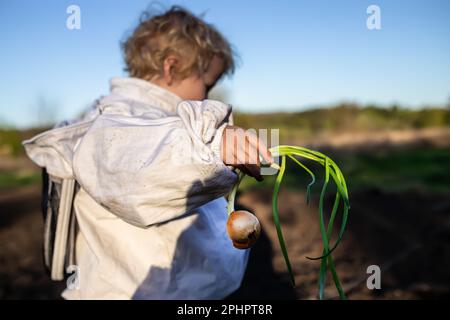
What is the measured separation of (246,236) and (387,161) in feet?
17.5

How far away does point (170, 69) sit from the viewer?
167 cm

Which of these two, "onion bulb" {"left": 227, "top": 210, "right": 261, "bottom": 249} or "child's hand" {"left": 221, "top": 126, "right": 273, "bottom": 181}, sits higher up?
"child's hand" {"left": 221, "top": 126, "right": 273, "bottom": 181}

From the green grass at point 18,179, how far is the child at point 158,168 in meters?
4.43

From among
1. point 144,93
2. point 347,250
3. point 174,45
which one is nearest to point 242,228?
point 144,93

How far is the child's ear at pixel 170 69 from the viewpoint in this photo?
1.67 m

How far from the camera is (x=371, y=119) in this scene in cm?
855

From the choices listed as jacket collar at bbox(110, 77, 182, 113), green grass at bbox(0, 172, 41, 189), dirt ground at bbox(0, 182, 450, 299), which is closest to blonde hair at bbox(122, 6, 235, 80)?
jacket collar at bbox(110, 77, 182, 113)

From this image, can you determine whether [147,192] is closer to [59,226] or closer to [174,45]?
[59,226]

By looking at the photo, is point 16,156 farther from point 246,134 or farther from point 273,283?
point 246,134

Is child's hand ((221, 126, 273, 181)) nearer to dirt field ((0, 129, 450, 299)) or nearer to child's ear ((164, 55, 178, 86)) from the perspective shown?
child's ear ((164, 55, 178, 86))

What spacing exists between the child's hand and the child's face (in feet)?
2.20

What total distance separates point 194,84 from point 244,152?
769 millimetres

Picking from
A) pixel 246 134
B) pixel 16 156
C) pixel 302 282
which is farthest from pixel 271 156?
pixel 16 156

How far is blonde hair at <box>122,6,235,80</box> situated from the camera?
1708 millimetres
